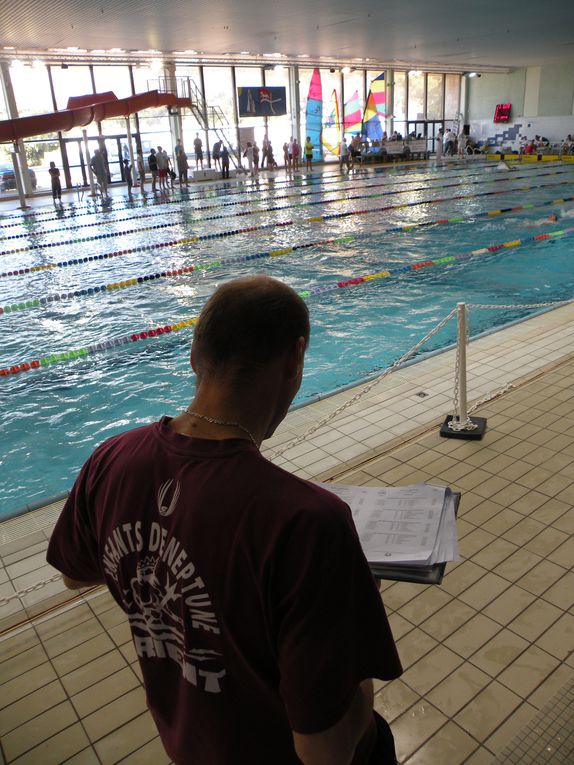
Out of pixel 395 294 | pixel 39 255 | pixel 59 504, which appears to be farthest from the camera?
pixel 39 255

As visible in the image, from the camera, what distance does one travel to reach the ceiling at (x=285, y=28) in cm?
1247

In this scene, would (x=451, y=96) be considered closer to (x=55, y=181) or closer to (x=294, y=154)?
(x=294, y=154)

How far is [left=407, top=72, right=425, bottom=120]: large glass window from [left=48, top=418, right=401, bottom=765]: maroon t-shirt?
108 ft

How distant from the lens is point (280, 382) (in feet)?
2.94

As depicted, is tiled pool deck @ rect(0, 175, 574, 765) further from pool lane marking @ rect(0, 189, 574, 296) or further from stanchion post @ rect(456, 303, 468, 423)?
pool lane marking @ rect(0, 189, 574, 296)

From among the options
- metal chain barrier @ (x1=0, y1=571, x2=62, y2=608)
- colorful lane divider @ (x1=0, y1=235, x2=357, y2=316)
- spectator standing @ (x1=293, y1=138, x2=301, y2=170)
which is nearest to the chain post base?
metal chain barrier @ (x1=0, y1=571, x2=62, y2=608)

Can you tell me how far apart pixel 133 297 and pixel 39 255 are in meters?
3.68

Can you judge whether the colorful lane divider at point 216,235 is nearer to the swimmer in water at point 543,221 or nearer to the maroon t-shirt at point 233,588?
the swimmer in water at point 543,221

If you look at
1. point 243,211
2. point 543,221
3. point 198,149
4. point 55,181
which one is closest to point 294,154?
point 198,149

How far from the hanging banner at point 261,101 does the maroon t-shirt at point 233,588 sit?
25.6m

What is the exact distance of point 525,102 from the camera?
29766 millimetres

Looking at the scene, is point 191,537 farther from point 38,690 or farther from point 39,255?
point 39,255

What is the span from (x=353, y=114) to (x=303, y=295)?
23955 mm

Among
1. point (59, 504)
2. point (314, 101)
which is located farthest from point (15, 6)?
point (314, 101)
